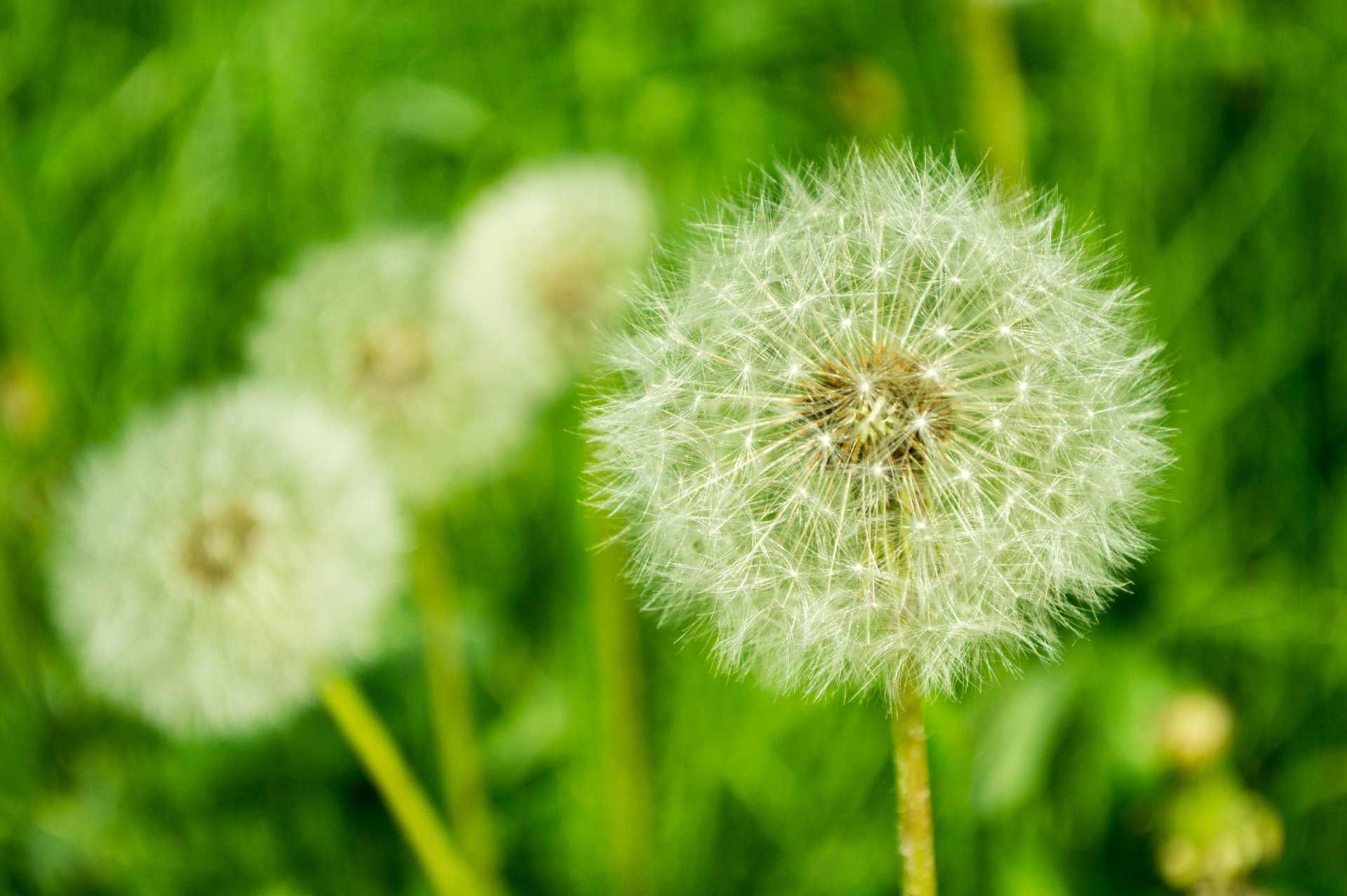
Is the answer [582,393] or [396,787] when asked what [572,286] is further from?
[396,787]

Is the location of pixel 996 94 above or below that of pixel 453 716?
above

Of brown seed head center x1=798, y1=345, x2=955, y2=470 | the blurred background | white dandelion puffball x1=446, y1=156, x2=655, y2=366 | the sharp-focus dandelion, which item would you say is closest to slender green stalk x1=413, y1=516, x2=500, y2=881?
the blurred background

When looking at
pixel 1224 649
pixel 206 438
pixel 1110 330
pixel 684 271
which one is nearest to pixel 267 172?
pixel 206 438

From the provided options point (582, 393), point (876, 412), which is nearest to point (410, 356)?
point (582, 393)

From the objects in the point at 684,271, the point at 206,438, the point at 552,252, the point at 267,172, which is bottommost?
the point at 206,438

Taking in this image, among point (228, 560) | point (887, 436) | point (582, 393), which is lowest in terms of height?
point (228, 560)

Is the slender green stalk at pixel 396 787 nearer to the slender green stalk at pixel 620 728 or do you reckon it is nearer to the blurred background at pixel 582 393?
the slender green stalk at pixel 620 728

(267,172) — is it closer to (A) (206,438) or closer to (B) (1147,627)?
(A) (206,438)
